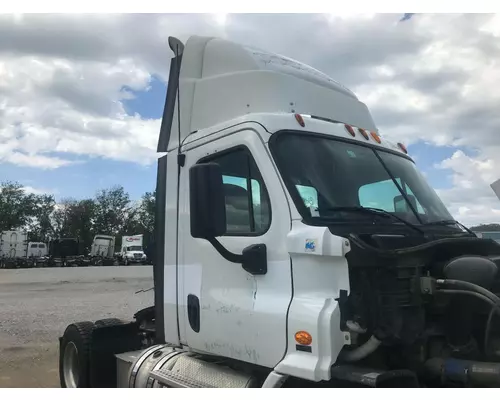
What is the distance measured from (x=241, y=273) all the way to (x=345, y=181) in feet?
3.31

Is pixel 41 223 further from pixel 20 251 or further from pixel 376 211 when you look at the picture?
pixel 376 211

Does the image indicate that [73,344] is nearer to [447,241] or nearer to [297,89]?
[297,89]

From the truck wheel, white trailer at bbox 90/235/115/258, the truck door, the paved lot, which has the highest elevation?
white trailer at bbox 90/235/115/258

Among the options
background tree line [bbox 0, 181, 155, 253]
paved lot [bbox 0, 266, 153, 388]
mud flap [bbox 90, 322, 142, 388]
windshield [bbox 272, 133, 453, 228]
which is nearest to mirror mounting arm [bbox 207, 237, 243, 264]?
windshield [bbox 272, 133, 453, 228]

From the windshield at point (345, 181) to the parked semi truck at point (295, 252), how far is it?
12mm

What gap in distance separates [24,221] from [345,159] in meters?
50.0

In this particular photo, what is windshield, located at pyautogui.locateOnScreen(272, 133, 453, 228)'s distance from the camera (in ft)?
11.4

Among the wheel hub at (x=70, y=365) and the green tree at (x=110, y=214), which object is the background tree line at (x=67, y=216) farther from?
the wheel hub at (x=70, y=365)

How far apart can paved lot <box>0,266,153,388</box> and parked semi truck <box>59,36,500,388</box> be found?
188 cm

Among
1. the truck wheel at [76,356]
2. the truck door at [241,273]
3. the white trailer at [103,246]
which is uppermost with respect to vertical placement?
the white trailer at [103,246]

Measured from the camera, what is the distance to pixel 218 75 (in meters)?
4.54

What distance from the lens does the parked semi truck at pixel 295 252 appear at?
307cm

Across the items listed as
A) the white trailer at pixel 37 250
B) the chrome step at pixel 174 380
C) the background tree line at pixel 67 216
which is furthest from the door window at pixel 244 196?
the white trailer at pixel 37 250

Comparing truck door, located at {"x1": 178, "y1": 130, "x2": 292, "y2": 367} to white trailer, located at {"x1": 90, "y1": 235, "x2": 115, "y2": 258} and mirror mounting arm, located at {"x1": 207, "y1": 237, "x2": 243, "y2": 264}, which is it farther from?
white trailer, located at {"x1": 90, "y1": 235, "x2": 115, "y2": 258}
